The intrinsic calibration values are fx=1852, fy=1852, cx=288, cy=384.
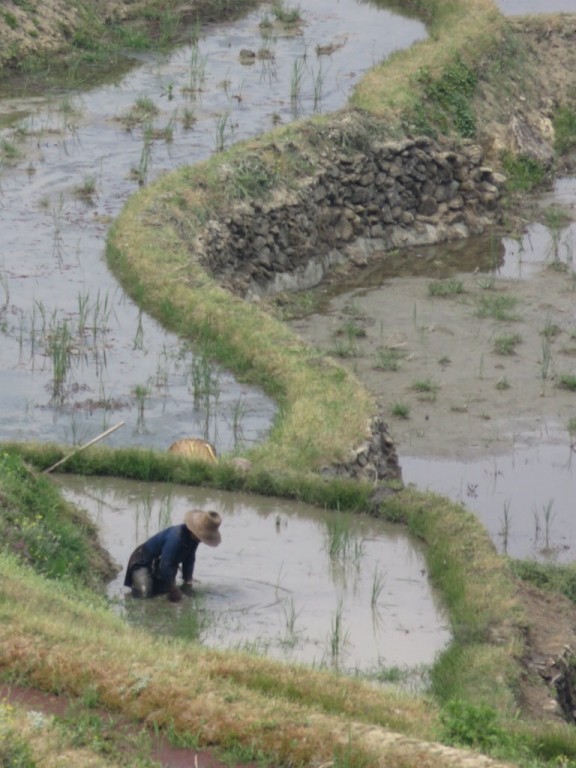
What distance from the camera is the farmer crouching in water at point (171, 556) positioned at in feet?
36.7

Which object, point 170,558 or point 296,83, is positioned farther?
point 296,83

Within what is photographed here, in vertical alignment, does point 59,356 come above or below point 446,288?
below

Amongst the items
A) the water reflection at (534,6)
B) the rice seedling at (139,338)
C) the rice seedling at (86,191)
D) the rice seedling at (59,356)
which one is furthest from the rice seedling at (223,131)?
the water reflection at (534,6)

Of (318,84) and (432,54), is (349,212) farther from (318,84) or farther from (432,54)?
(432,54)

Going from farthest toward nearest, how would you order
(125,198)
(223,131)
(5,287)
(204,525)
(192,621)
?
(223,131)
(125,198)
(5,287)
(204,525)
(192,621)

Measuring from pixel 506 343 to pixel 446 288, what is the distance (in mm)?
2193

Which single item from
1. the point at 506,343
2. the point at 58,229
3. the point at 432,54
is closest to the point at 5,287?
the point at 58,229

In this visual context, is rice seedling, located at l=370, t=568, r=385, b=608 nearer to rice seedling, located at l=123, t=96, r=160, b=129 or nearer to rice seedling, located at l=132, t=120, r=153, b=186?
rice seedling, located at l=132, t=120, r=153, b=186

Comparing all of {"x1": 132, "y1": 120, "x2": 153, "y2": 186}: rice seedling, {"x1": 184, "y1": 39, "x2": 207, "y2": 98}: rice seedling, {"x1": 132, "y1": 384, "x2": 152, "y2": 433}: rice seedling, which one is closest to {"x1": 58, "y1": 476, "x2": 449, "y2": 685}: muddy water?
{"x1": 132, "y1": 384, "x2": 152, "y2": 433}: rice seedling

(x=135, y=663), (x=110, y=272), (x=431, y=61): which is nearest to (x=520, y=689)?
(x=135, y=663)

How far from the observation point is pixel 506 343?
64.2ft

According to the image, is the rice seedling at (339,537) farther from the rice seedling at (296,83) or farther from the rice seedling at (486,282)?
the rice seedling at (296,83)

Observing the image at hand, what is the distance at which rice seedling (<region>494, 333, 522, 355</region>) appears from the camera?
63.8ft

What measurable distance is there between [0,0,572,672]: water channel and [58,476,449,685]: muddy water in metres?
0.02
